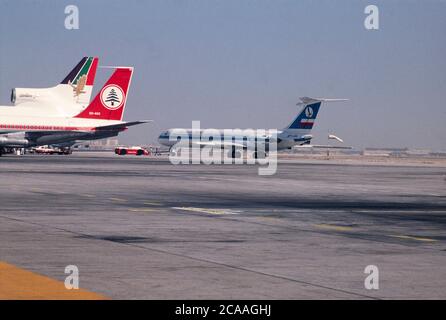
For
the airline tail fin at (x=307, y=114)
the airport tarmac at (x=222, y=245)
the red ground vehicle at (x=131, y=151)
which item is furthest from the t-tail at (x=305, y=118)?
the airport tarmac at (x=222, y=245)

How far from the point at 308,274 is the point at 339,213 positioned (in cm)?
1503

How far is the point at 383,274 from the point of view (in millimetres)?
15164

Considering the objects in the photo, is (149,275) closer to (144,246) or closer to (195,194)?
(144,246)

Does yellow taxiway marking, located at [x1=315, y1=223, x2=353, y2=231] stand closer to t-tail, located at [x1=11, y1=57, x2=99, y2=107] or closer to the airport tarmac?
the airport tarmac

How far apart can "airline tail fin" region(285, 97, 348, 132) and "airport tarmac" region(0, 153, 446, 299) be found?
118m

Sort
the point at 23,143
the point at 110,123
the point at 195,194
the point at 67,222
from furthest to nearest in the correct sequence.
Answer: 1. the point at 110,123
2. the point at 23,143
3. the point at 195,194
4. the point at 67,222

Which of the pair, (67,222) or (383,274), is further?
(67,222)

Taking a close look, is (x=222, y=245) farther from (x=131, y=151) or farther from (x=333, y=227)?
(x=131, y=151)

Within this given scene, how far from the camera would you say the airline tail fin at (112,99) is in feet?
409

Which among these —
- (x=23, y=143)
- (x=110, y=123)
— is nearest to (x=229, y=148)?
(x=110, y=123)

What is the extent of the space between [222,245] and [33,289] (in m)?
6.79

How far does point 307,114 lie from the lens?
509 ft

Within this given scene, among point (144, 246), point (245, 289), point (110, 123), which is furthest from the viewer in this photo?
point (110, 123)

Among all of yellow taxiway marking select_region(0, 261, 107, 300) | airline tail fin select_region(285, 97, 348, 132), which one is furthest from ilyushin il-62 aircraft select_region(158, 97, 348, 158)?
yellow taxiway marking select_region(0, 261, 107, 300)
